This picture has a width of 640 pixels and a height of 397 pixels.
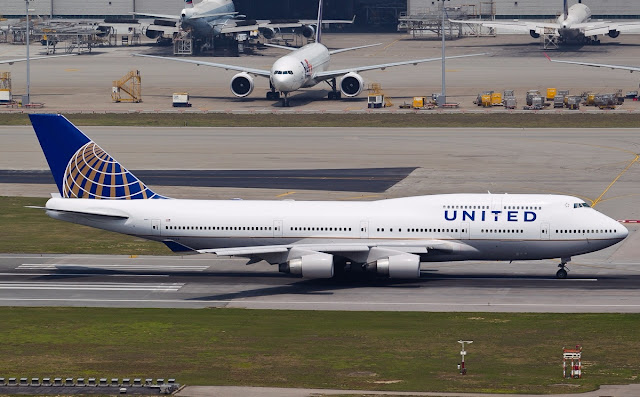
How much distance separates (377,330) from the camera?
1949 inches

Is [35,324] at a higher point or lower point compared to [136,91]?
lower

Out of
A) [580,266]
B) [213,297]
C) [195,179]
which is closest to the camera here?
[213,297]

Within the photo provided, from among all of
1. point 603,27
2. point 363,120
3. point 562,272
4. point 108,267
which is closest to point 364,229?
point 562,272

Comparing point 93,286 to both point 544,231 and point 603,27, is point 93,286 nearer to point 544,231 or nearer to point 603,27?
point 544,231

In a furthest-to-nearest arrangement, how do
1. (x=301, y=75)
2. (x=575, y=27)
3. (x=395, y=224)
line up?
1. (x=575, y=27)
2. (x=301, y=75)
3. (x=395, y=224)

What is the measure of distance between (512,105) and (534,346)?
284 feet

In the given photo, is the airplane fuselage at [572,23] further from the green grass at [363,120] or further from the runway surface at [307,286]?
the runway surface at [307,286]

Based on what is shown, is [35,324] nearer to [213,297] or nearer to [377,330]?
[213,297]

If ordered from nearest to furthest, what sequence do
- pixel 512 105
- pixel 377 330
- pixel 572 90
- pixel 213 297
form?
pixel 377 330, pixel 213 297, pixel 512 105, pixel 572 90

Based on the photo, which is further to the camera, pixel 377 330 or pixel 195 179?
pixel 195 179

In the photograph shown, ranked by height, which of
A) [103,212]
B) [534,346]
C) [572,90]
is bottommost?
[534,346]

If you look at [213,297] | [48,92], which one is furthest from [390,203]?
[48,92]

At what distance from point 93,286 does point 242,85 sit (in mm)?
80855

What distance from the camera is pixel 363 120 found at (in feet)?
408
